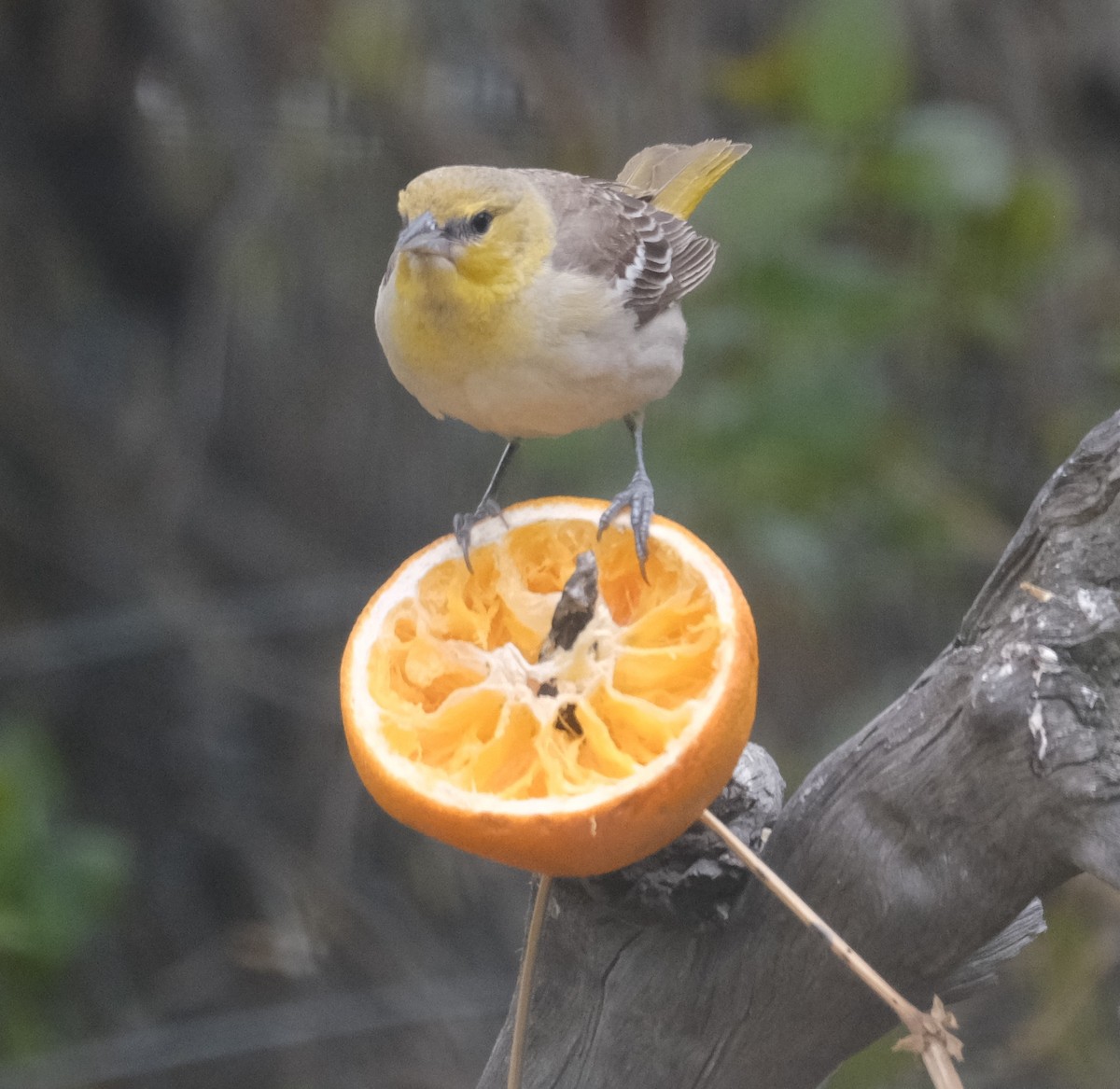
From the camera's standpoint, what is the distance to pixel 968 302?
348 cm

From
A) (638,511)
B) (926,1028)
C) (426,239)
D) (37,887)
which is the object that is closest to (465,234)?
(426,239)

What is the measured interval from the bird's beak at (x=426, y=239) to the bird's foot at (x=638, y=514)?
414mm

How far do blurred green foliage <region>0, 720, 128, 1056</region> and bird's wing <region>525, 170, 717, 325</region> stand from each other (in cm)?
170

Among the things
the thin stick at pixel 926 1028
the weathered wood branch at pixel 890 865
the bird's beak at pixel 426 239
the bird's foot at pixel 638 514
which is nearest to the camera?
the thin stick at pixel 926 1028

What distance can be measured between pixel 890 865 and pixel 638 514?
521 millimetres

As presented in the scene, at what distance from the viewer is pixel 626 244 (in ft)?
7.87

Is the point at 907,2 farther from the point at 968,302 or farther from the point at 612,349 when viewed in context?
the point at 612,349

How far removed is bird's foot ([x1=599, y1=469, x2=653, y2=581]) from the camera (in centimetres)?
165

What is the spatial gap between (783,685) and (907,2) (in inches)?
76.1

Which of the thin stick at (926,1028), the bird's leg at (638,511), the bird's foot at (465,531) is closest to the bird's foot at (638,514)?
the bird's leg at (638,511)

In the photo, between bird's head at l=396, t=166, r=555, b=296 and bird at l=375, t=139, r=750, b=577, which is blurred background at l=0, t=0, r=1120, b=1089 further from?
bird's head at l=396, t=166, r=555, b=296

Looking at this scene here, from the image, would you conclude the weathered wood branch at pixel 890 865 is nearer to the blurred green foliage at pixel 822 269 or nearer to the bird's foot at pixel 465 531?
the bird's foot at pixel 465 531

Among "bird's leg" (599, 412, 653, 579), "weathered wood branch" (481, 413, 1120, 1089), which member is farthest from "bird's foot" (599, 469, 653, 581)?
"weathered wood branch" (481, 413, 1120, 1089)

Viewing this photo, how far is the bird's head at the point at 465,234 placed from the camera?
1.94 metres
